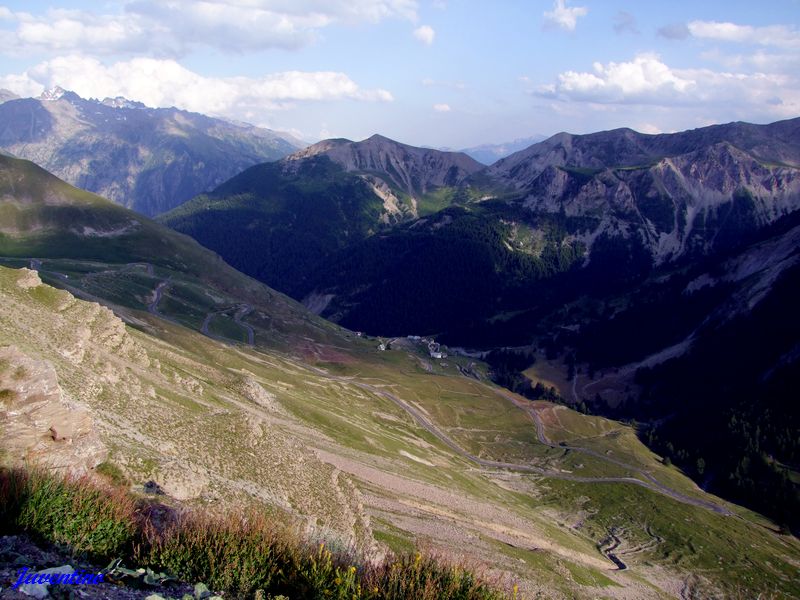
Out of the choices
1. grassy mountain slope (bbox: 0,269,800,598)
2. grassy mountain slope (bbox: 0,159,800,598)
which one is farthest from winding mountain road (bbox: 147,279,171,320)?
grassy mountain slope (bbox: 0,269,800,598)

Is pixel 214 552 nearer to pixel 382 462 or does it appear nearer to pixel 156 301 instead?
pixel 382 462

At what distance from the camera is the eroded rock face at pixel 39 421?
Result: 30.2 meters

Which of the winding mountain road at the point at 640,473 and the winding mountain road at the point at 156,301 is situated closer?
the winding mountain road at the point at 640,473

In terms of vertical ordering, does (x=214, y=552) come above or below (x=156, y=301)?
above

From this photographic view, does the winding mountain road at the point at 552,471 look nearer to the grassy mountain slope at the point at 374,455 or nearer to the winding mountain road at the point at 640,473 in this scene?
the winding mountain road at the point at 640,473

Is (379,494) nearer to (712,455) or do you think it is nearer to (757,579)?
(757,579)

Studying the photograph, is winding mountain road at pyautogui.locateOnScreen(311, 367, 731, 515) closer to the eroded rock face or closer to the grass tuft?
the eroded rock face

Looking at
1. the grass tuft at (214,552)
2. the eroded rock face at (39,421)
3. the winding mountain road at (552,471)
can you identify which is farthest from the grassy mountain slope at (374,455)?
the grass tuft at (214,552)

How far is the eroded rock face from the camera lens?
3022 centimetres

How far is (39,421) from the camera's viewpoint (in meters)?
31.9

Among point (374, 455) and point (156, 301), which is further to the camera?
point (156, 301)

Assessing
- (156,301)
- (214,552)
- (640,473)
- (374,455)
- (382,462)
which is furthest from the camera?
(156,301)

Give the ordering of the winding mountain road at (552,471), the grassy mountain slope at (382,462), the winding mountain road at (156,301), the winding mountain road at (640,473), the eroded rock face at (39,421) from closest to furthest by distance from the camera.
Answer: the eroded rock face at (39,421) < the grassy mountain slope at (382,462) < the winding mountain road at (552,471) < the winding mountain road at (640,473) < the winding mountain road at (156,301)

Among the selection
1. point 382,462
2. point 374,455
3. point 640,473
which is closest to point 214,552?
point 382,462
